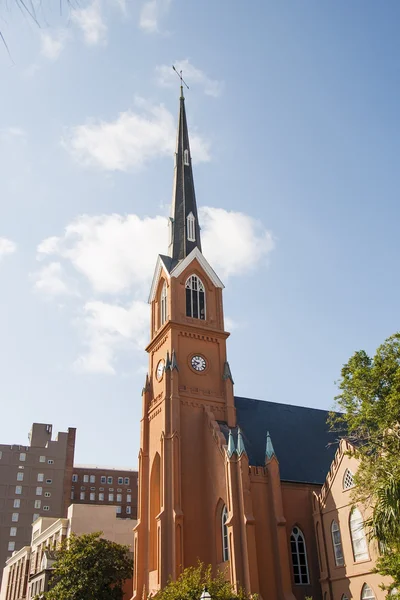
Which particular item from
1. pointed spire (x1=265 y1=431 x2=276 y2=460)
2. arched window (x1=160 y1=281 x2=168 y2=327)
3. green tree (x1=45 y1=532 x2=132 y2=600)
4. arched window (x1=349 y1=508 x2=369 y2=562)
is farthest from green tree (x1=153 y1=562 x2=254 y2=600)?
arched window (x1=160 y1=281 x2=168 y2=327)

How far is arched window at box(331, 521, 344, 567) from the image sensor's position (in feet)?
113

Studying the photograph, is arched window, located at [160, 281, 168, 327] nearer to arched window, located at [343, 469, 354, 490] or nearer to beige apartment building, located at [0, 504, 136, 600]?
arched window, located at [343, 469, 354, 490]

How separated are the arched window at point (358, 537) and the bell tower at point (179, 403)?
863 cm

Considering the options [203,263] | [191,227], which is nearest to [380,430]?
[203,263]

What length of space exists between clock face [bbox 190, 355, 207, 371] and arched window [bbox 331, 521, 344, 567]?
45.4 ft

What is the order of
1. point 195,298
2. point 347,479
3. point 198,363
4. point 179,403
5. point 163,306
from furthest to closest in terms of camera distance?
point 163,306 → point 195,298 → point 198,363 → point 179,403 → point 347,479

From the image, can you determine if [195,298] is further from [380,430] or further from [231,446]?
[380,430]

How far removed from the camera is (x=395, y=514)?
66.0ft

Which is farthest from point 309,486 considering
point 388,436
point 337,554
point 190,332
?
point 388,436

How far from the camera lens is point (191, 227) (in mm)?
51031

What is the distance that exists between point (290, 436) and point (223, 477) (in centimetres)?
933

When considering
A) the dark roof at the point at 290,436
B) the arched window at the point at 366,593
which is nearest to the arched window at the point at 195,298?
the dark roof at the point at 290,436

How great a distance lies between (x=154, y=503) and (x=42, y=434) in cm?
A: 6287

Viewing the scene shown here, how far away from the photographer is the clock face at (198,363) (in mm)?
43219
